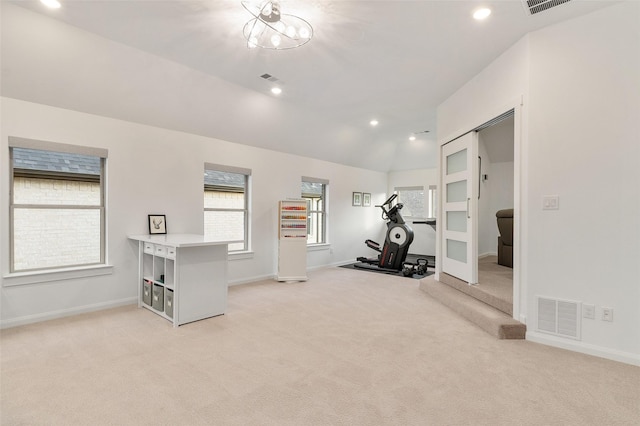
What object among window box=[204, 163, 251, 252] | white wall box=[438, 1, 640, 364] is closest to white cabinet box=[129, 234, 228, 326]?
window box=[204, 163, 251, 252]

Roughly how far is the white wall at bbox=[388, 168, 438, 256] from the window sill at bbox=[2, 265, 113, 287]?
23.1 ft

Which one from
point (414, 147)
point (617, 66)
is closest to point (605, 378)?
point (617, 66)

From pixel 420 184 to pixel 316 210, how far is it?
328 cm

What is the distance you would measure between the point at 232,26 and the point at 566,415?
3.94 m

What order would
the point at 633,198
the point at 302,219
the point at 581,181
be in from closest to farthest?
the point at 633,198, the point at 581,181, the point at 302,219

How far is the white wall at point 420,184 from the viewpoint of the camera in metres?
8.52

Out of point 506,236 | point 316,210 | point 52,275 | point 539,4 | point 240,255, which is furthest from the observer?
point 316,210

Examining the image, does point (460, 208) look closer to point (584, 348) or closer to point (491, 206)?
point (584, 348)

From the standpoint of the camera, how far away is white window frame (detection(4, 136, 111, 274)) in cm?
334

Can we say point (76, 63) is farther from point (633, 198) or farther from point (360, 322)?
point (633, 198)

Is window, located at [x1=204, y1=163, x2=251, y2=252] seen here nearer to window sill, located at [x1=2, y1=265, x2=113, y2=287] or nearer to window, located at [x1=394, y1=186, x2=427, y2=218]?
window sill, located at [x1=2, y1=265, x2=113, y2=287]

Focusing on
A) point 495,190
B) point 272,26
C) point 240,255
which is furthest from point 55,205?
point 495,190

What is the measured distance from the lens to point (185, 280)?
3432mm

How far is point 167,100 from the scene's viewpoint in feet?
13.5
